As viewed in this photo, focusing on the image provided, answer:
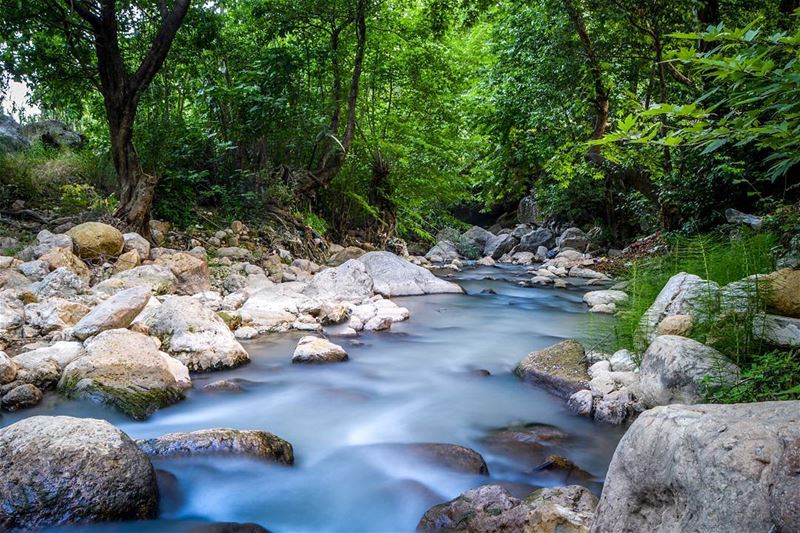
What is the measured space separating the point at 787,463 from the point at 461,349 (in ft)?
16.9

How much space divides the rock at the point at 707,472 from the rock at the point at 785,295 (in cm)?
221

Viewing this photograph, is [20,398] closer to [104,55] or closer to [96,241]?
[96,241]

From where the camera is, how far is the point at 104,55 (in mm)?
8633

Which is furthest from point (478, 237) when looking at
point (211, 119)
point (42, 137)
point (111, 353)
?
point (111, 353)

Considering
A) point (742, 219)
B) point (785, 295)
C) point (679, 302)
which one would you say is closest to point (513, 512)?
point (785, 295)

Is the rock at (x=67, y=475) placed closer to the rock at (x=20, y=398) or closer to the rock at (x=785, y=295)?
the rock at (x=20, y=398)

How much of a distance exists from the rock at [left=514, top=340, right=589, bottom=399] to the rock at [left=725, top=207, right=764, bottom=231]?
2925 millimetres

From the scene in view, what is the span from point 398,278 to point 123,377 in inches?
258

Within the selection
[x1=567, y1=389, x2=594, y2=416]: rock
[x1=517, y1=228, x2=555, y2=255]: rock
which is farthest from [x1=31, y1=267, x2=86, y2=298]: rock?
[x1=517, y1=228, x2=555, y2=255]: rock

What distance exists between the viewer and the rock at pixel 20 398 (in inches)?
159

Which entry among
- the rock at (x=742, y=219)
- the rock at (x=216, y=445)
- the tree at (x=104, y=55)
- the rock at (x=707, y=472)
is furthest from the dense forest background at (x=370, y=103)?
the rock at (x=216, y=445)

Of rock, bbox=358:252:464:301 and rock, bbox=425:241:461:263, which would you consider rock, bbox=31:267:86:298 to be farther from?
rock, bbox=425:241:461:263

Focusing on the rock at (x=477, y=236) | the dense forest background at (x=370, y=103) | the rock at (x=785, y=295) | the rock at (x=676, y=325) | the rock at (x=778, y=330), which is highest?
the dense forest background at (x=370, y=103)

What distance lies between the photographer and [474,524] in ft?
8.71
